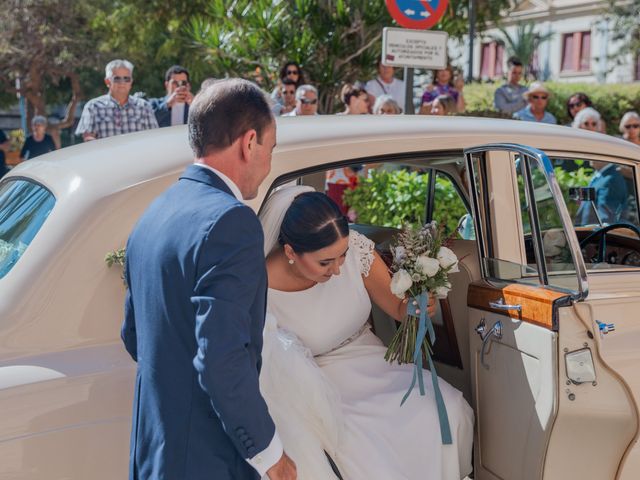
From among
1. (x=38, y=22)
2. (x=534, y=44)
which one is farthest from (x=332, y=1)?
(x=534, y=44)

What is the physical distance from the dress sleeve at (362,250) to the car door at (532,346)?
0.45 metres

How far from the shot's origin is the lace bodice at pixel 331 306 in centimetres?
338

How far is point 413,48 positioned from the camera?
24.1 ft

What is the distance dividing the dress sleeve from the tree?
26176 mm

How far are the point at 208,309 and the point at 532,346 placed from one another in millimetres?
1385

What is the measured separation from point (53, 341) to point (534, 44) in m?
49.3

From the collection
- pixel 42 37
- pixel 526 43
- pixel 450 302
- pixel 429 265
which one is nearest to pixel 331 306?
pixel 429 265

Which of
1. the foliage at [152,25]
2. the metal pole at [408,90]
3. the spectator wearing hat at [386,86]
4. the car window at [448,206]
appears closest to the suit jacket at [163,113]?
the metal pole at [408,90]

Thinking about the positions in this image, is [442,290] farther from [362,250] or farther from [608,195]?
[608,195]

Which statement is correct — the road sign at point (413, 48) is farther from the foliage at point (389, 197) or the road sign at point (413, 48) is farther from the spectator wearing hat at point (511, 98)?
the spectator wearing hat at point (511, 98)

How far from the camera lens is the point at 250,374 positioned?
2096mm

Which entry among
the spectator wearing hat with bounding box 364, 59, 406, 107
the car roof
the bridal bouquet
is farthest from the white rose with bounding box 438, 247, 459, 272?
the spectator wearing hat with bounding box 364, 59, 406, 107

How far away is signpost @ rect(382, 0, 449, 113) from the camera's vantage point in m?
7.21

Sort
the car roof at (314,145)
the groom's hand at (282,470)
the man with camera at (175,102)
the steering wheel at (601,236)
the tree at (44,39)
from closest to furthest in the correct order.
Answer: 1. the groom's hand at (282,470)
2. the car roof at (314,145)
3. the steering wheel at (601,236)
4. the man with camera at (175,102)
5. the tree at (44,39)
